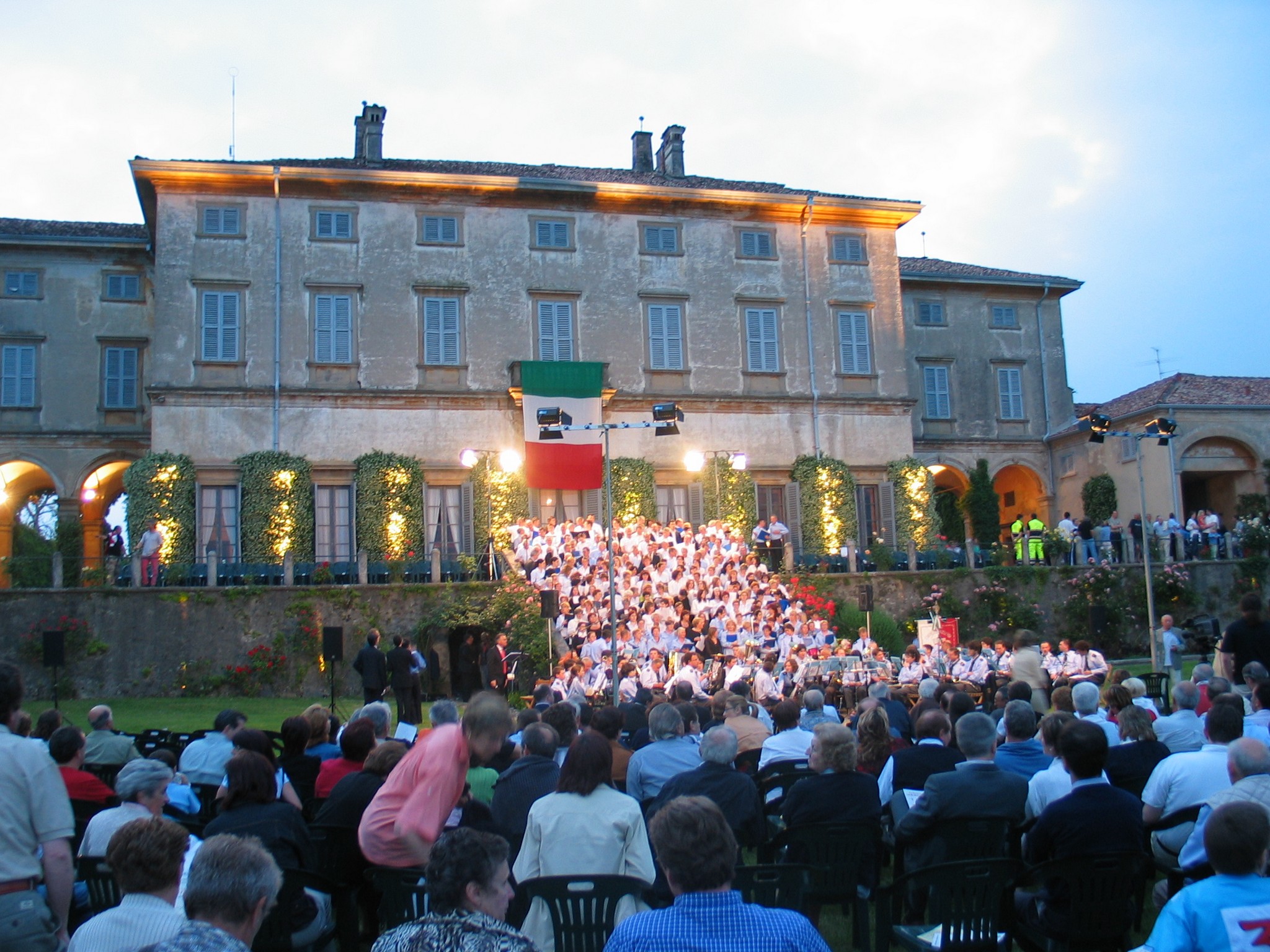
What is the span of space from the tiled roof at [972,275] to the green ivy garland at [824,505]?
25.6 feet

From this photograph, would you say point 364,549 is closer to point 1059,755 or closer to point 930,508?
point 930,508

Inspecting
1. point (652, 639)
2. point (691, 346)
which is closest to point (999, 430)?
point (691, 346)

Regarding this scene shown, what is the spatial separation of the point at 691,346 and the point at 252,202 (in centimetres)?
1209

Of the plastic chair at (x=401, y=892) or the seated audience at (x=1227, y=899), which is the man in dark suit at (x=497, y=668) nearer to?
the plastic chair at (x=401, y=892)

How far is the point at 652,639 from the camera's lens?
20.7 m

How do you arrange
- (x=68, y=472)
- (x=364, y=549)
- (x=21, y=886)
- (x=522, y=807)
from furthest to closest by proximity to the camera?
(x=68, y=472)
(x=364, y=549)
(x=522, y=807)
(x=21, y=886)

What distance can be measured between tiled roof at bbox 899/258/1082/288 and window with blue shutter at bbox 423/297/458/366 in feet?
46.3

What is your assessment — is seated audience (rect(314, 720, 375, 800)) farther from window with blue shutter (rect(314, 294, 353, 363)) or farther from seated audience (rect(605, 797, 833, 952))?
window with blue shutter (rect(314, 294, 353, 363))

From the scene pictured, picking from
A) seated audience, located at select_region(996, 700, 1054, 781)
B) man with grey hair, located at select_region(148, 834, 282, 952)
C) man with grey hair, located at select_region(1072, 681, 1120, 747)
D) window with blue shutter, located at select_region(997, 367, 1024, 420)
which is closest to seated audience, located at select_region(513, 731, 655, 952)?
man with grey hair, located at select_region(148, 834, 282, 952)

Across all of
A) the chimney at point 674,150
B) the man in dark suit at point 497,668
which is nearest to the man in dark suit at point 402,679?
the man in dark suit at point 497,668

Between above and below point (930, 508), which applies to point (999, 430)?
above

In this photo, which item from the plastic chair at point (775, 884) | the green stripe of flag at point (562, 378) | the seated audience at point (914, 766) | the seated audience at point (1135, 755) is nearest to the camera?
the plastic chair at point (775, 884)

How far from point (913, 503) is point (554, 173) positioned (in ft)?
46.0

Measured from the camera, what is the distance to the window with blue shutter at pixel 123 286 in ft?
102
